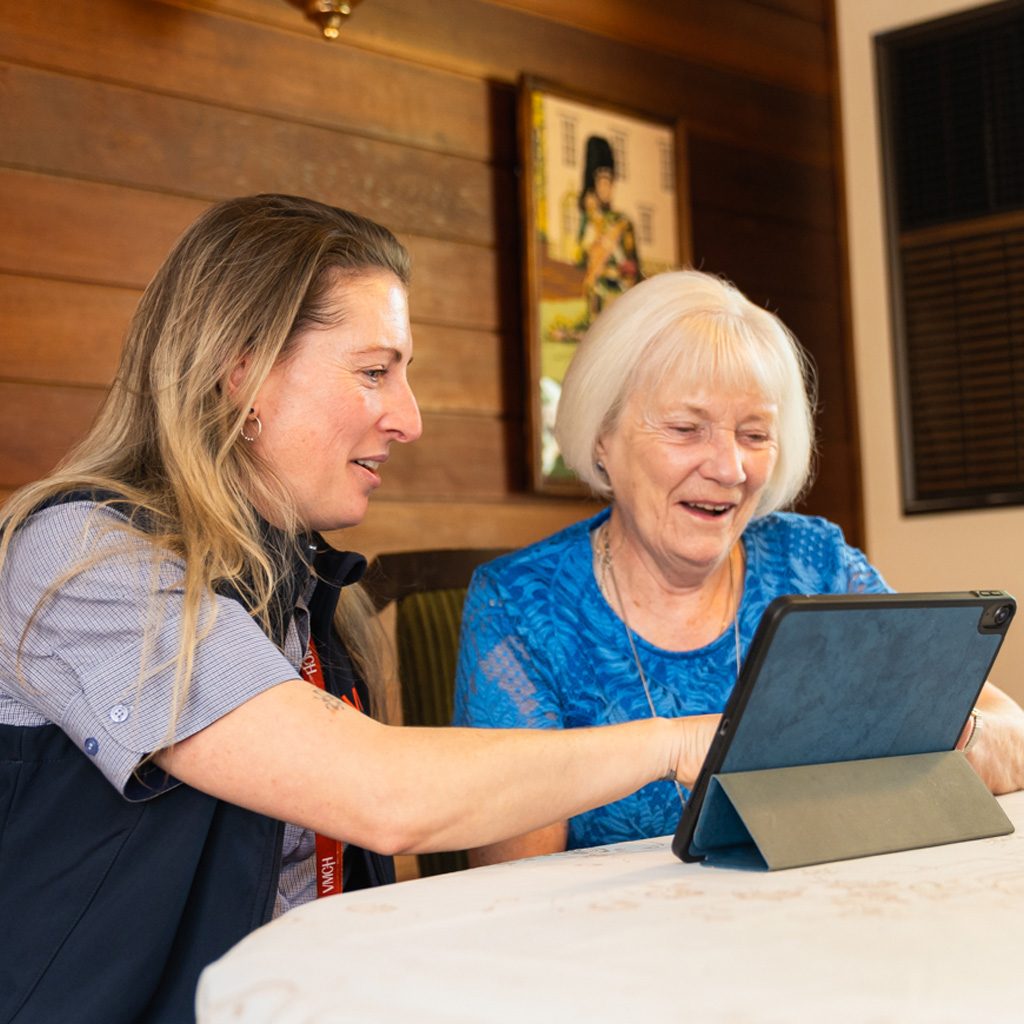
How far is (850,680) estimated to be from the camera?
1121mm

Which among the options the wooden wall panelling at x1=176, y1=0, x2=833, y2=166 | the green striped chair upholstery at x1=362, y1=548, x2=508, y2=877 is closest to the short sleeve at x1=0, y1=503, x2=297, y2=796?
the green striped chair upholstery at x1=362, y1=548, x2=508, y2=877

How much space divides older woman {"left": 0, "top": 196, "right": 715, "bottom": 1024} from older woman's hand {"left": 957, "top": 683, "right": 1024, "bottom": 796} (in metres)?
0.43

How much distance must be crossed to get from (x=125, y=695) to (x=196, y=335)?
1.33 ft

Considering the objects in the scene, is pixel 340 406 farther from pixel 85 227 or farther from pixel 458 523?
pixel 458 523

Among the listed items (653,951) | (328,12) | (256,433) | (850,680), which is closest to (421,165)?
(328,12)

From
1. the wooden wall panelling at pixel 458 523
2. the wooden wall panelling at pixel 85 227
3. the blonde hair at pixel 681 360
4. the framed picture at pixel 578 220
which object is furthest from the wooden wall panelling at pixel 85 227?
the blonde hair at pixel 681 360

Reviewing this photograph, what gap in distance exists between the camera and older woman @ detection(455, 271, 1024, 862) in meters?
1.84

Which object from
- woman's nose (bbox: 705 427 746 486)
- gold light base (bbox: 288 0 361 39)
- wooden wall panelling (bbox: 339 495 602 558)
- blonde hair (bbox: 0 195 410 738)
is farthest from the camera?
wooden wall panelling (bbox: 339 495 602 558)

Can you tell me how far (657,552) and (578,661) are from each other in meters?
0.19

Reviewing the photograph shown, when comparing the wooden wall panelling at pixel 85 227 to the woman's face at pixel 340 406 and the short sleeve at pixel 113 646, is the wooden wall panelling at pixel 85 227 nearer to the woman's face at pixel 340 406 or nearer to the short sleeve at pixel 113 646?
the woman's face at pixel 340 406

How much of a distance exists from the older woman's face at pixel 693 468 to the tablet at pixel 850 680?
670mm

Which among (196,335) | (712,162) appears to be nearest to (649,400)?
(196,335)

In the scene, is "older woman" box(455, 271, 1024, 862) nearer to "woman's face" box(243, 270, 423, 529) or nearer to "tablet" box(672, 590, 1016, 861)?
"woman's face" box(243, 270, 423, 529)

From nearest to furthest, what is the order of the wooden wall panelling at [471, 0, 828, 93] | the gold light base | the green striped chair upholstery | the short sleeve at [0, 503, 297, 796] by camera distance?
the short sleeve at [0, 503, 297, 796] < the green striped chair upholstery < the gold light base < the wooden wall panelling at [471, 0, 828, 93]
